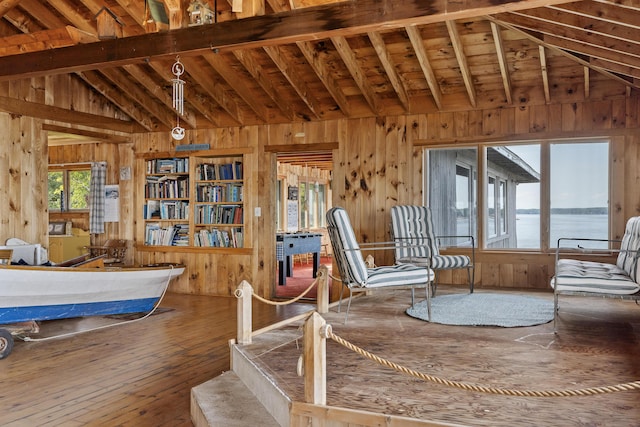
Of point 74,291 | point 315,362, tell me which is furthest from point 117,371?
point 315,362

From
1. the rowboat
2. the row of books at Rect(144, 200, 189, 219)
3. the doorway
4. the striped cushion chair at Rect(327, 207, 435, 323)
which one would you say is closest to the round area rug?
the striped cushion chair at Rect(327, 207, 435, 323)

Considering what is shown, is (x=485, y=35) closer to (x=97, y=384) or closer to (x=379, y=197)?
(x=379, y=197)

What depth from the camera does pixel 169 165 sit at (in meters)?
8.06

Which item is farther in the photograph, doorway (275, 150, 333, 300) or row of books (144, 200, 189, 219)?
doorway (275, 150, 333, 300)

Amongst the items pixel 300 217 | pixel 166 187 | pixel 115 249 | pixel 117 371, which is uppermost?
pixel 166 187

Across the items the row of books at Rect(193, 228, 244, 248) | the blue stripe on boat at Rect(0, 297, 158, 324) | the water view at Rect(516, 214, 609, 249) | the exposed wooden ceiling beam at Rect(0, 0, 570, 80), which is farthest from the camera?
the row of books at Rect(193, 228, 244, 248)

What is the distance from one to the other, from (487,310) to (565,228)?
192 centimetres

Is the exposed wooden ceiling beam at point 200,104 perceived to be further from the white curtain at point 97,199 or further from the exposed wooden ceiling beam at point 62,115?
the white curtain at point 97,199

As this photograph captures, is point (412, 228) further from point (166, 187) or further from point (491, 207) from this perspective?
point (166, 187)

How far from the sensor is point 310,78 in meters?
6.55

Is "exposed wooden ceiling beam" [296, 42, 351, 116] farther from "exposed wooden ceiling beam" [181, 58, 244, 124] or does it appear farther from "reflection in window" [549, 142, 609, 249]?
"reflection in window" [549, 142, 609, 249]

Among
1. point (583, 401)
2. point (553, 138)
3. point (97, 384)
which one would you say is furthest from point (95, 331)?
point (553, 138)

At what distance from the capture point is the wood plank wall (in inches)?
228

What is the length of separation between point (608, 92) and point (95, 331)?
6076mm
